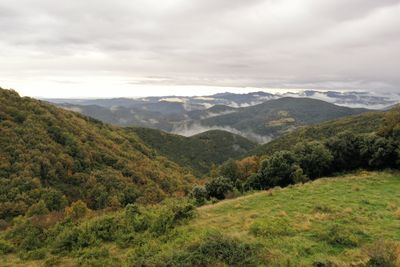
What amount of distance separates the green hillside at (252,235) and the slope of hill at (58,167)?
4057cm

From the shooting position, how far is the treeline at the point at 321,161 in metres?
37.8

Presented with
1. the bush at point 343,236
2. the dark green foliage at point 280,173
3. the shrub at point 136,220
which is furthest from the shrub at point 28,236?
the dark green foliage at point 280,173

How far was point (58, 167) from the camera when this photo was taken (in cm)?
7519

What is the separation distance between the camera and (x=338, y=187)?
30031 millimetres

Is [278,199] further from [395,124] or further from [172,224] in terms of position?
[395,124]

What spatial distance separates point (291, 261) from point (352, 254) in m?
3.03

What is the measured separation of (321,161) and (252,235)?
27930 mm

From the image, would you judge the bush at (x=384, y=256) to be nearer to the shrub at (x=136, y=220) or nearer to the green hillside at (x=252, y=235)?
the green hillside at (x=252, y=235)

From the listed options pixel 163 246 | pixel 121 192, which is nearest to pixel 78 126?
pixel 121 192

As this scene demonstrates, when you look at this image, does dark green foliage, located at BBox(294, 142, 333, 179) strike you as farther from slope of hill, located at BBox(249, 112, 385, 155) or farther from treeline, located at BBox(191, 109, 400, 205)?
slope of hill, located at BBox(249, 112, 385, 155)

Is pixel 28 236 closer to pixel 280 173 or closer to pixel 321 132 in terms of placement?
pixel 280 173

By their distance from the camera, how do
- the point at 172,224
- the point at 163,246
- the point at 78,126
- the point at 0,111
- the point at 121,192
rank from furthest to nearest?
1. the point at 78,126
2. the point at 0,111
3. the point at 121,192
4. the point at 172,224
5. the point at 163,246

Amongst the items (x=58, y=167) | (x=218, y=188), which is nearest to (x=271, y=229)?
(x=218, y=188)

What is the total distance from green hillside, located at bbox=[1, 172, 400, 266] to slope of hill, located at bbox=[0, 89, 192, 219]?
40574 millimetres
